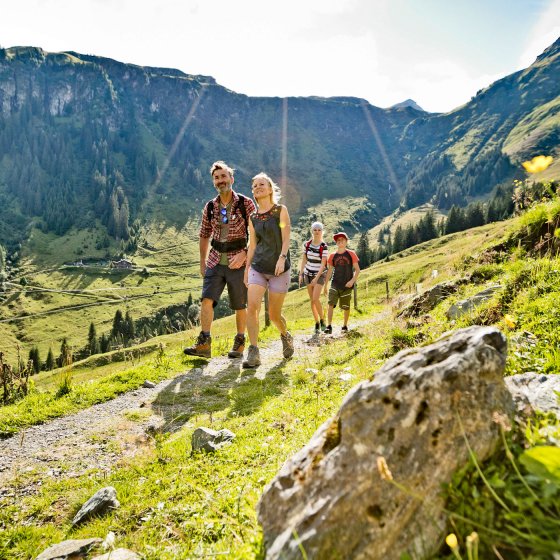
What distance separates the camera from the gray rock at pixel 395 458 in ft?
6.40

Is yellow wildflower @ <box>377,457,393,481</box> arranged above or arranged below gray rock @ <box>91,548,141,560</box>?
above

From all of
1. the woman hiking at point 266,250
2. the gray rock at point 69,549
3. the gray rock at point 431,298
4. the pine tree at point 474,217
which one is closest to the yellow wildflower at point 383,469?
the gray rock at point 69,549

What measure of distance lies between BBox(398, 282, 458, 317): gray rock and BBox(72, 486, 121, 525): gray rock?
26.8ft

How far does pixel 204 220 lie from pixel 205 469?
647cm

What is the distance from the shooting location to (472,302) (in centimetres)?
692

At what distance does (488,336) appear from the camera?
8.35ft

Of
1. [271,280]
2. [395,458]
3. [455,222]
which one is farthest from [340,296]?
[455,222]

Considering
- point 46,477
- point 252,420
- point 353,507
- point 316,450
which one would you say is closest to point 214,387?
point 252,420

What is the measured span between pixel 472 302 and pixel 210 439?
→ 5053mm

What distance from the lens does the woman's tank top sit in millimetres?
9070

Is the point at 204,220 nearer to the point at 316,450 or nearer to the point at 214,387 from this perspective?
the point at 214,387

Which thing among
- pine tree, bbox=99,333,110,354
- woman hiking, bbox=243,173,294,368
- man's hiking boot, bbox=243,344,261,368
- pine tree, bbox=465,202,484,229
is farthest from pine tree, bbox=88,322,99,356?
pine tree, bbox=465,202,484,229

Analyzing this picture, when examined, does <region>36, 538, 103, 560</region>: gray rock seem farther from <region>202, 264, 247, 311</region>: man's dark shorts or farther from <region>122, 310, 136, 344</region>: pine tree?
<region>122, 310, 136, 344</region>: pine tree

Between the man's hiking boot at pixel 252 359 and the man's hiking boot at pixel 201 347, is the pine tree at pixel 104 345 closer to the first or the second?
the man's hiking boot at pixel 201 347
